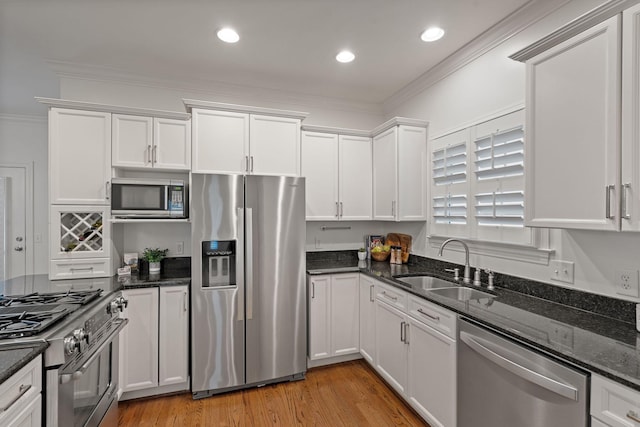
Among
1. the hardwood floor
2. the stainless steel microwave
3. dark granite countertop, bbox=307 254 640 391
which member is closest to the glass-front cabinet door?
the stainless steel microwave

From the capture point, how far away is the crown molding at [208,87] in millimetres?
2779

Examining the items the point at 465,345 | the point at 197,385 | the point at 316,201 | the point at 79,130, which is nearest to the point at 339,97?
the point at 316,201

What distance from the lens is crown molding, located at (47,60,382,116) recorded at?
278cm

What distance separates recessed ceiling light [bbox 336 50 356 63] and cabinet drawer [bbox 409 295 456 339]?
2058mm

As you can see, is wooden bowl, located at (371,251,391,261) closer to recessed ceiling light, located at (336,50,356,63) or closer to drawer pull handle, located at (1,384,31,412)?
recessed ceiling light, located at (336,50,356,63)

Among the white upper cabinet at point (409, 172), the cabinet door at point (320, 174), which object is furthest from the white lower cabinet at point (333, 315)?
the white upper cabinet at point (409, 172)

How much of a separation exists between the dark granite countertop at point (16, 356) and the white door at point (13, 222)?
395cm

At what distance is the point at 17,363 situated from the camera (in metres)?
1.15

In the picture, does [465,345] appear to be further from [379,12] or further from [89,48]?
[89,48]

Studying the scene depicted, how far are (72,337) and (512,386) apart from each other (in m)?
2.10

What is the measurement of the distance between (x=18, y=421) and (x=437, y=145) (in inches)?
125

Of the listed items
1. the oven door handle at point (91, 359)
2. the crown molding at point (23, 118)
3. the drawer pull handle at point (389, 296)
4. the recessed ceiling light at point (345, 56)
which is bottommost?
the oven door handle at point (91, 359)

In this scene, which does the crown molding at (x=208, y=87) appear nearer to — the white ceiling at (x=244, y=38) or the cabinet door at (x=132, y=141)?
the white ceiling at (x=244, y=38)

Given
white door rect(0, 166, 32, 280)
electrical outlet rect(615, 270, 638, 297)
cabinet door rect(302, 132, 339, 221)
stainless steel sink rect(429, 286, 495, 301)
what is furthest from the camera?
white door rect(0, 166, 32, 280)
